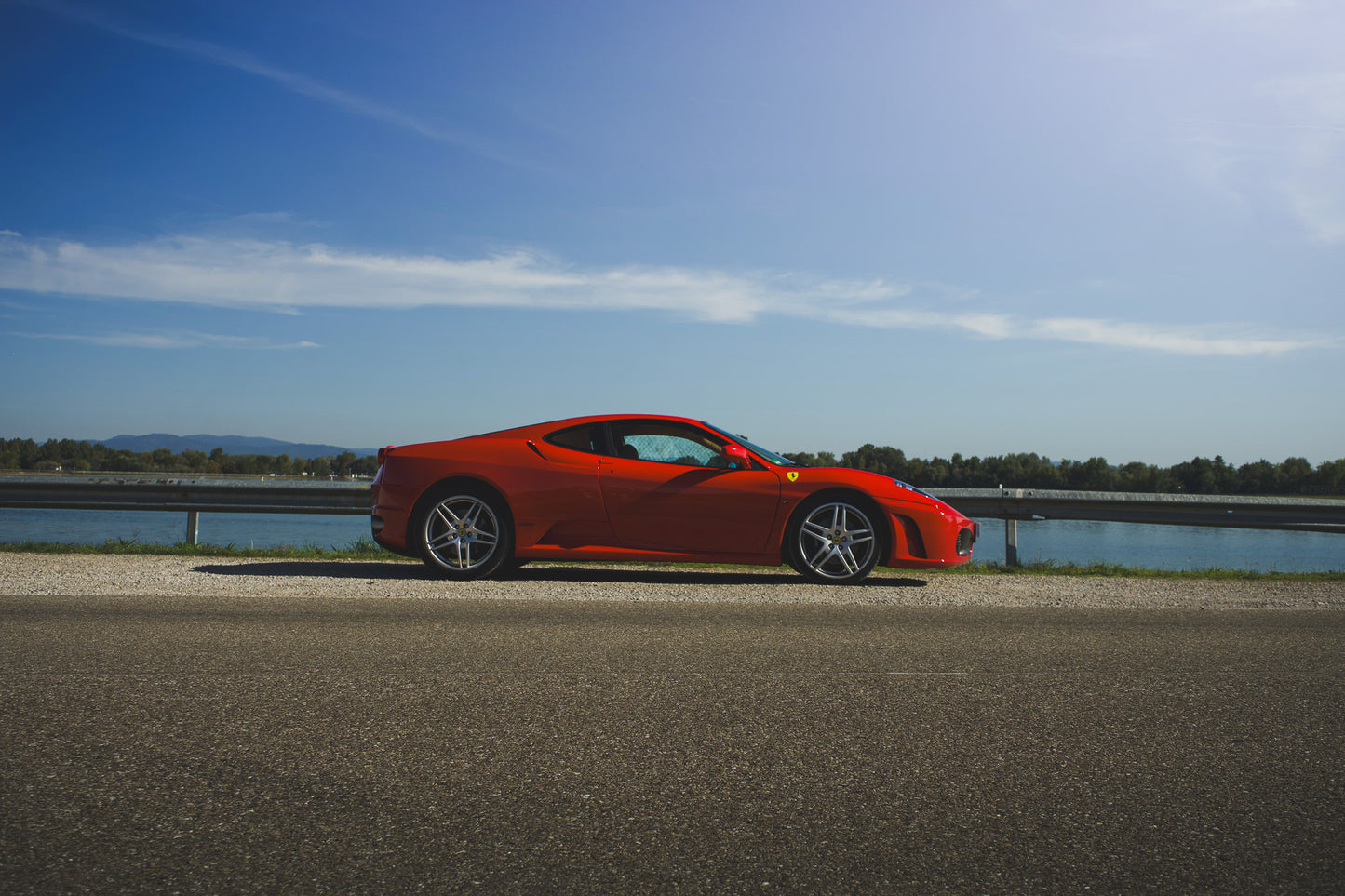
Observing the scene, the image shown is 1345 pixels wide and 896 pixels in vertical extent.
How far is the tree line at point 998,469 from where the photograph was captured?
37094 millimetres

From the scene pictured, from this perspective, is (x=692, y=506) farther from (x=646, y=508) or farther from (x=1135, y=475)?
(x=1135, y=475)

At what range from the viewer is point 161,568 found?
7691 millimetres

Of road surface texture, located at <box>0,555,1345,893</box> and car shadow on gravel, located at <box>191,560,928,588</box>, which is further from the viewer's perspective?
car shadow on gravel, located at <box>191,560,928,588</box>

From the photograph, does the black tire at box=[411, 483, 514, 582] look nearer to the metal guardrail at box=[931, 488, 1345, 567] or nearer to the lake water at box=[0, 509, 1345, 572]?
the lake water at box=[0, 509, 1345, 572]

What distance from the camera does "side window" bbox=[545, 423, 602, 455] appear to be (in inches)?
293

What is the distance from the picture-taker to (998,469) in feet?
135

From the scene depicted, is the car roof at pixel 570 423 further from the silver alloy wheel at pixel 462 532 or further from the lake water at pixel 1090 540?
the lake water at pixel 1090 540

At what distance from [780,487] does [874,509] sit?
2.66 feet

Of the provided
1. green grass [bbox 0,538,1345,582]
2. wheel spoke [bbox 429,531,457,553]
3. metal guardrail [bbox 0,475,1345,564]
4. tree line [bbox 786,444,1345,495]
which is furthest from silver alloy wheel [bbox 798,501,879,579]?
tree line [bbox 786,444,1345,495]

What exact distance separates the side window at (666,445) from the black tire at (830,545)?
824 millimetres

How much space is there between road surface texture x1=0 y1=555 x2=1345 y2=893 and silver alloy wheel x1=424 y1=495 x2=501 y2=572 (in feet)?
6.47

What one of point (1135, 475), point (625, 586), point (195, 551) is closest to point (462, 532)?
point (625, 586)

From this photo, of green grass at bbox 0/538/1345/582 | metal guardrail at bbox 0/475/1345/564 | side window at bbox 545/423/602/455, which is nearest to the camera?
side window at bbox 545/423/602/455

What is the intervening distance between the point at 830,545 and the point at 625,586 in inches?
68.0
